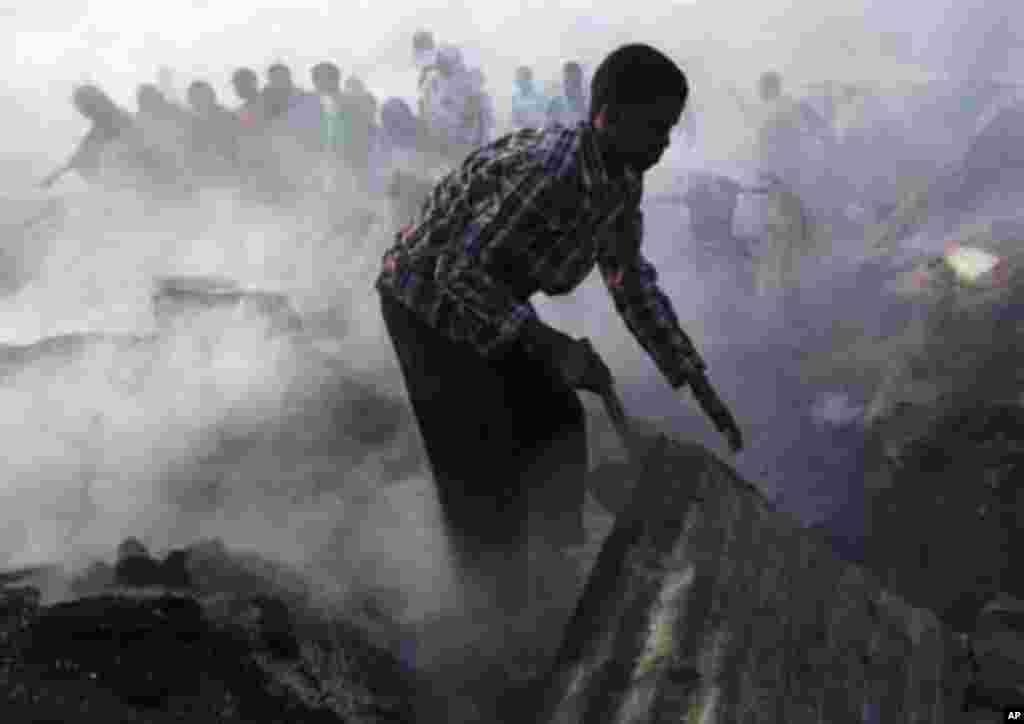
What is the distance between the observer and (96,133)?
396 inches

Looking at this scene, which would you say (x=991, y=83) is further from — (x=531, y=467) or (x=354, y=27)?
(x=354, y=27)

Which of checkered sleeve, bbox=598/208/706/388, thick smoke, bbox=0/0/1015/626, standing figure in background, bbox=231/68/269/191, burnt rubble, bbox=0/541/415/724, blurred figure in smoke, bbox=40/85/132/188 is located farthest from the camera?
blurred figure in smoke, bbox=40/85/132/188

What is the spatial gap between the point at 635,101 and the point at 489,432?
100 centimetres

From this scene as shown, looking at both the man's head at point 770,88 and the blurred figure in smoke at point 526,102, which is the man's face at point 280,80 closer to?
the blurred figure in smoke at point 526,102

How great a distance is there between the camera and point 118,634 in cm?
277

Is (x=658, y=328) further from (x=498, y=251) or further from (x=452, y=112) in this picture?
(x=452, y=112)

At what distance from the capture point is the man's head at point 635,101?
2.86 meters

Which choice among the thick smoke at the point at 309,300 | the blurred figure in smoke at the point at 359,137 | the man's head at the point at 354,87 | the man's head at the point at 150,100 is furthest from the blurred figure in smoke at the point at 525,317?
the man's head at the point at 150,100

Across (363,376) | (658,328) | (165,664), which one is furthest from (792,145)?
(165,664)

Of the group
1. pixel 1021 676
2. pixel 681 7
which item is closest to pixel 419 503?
pixel 1021 676

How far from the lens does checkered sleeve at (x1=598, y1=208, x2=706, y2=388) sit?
11.6 ft

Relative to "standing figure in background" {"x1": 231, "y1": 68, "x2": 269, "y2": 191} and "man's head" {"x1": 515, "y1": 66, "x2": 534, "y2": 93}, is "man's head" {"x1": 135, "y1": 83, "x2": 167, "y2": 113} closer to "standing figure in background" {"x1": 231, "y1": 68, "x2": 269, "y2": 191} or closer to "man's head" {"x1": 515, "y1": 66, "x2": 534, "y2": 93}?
"standing figure in background" {"x1": 231, "y1": 68, "x2": 269, "y2": 191}

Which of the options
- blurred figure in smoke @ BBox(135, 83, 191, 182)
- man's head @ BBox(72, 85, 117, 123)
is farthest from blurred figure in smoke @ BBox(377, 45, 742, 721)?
man's head @ BBox(72, 85, 117, 123)

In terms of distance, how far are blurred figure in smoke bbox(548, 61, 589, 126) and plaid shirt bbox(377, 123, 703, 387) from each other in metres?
6.58
